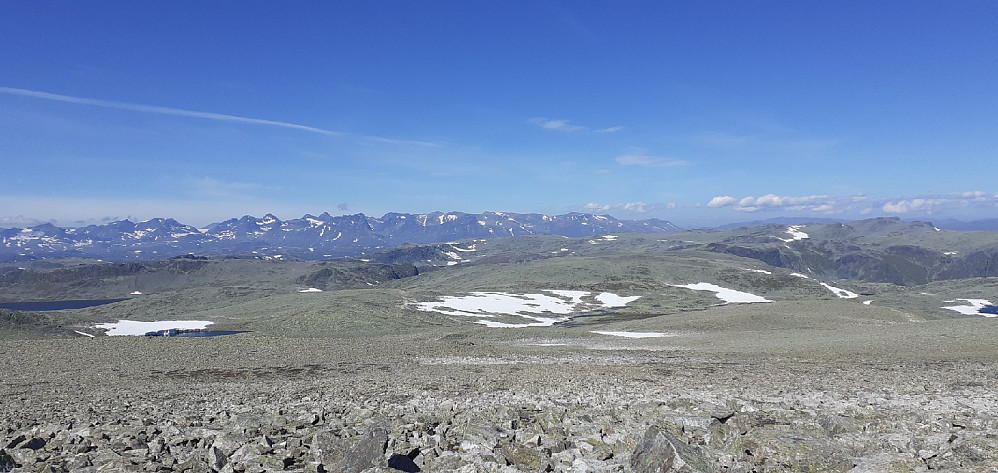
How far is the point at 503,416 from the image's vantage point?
16.6m

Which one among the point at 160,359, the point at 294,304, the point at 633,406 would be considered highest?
the point at 633,406

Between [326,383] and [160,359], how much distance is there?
50.0 ft

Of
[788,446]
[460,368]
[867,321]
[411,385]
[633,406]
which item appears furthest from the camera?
[867,321]

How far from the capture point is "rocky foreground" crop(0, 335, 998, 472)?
12438mm

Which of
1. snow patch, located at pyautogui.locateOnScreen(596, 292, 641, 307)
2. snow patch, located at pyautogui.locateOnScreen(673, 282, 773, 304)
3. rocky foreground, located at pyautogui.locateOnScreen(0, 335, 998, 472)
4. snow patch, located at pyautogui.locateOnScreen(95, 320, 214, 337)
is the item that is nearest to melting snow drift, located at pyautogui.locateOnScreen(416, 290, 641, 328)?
snow patch, located at pyautogui.locateOnScreen(596, 292, 641, 307)

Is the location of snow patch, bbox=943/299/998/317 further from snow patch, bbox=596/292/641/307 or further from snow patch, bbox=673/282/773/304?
snow patch, bbox=596/292/641/307

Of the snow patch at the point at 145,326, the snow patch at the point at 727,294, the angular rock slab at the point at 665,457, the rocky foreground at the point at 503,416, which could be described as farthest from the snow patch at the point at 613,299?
the angular rock slab at the point at 665,457

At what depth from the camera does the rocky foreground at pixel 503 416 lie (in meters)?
12.4

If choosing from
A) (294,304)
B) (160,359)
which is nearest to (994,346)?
(160,359)

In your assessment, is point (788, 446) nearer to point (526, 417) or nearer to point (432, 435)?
point (526, 417)

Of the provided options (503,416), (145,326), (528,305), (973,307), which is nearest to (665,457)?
(503,416)

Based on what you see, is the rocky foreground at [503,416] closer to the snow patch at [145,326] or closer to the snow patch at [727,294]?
the snow patch at [145,326]

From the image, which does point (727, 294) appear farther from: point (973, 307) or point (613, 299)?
point (973, 307)

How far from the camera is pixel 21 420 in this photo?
16.9 m
